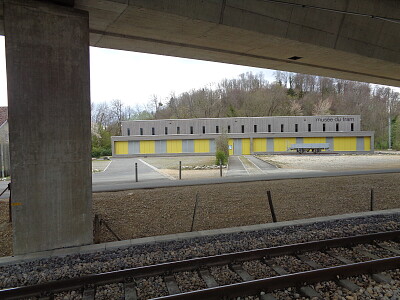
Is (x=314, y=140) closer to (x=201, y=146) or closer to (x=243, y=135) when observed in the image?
(x=243, y=135)

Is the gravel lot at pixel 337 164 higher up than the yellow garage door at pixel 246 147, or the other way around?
the yellow garage door at pixel 246 147

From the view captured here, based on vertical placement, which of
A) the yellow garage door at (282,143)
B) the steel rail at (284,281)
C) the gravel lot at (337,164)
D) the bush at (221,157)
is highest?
the yellow garage door at (282,143)

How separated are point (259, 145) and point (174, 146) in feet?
50.4

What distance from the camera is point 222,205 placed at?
10492mm

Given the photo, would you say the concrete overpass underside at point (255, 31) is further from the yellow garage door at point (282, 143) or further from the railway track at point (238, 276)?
the yellow garage door at point (282, 143)

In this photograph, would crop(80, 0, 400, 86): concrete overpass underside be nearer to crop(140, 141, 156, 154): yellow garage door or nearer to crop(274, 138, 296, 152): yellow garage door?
crop(274, 138, 296, 152): yellow garage door

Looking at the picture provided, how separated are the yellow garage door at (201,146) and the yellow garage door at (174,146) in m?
2.86

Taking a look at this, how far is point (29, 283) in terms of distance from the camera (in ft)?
14.7

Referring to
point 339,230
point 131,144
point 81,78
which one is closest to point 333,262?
point 339,230

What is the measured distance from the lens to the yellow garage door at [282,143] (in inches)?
1996

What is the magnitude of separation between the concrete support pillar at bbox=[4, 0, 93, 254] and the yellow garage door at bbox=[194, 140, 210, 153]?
145ft

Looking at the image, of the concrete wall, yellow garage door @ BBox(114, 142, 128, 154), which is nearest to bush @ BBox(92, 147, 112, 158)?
the concrete wall

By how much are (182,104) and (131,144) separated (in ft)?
143

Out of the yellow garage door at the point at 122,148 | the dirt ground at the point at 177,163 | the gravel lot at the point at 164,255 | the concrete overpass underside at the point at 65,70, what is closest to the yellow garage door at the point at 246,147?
the dirt ground at the point at 177,163
